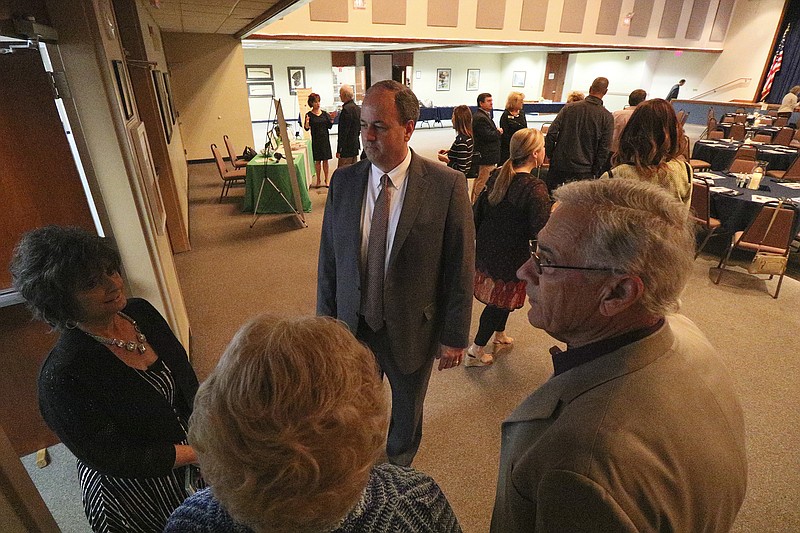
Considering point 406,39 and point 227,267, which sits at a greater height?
point 406,39

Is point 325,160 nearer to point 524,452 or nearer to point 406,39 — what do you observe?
point 406,39

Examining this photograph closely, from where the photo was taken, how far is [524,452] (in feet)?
2.68

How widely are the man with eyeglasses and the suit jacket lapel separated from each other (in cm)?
66

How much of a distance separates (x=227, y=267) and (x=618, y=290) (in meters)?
4.38

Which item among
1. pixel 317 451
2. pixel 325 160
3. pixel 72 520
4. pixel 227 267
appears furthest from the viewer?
pixel 325 160

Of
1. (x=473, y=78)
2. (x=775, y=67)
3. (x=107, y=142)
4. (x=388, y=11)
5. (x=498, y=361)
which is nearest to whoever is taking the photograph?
(x=107, y=142)

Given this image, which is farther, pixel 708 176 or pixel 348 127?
pixel 348 127

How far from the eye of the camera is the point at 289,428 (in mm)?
529

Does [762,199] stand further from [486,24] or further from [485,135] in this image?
[486,24]

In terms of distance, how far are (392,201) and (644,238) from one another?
0.97 metres

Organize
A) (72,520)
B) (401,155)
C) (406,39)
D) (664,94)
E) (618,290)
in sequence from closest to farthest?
(618,290)
(401,155)
(72,520)
(406,39)
(664,94)

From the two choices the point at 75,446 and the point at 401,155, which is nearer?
the point at 75,446

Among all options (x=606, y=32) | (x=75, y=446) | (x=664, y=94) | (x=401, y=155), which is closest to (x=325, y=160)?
(x=401, y=155)

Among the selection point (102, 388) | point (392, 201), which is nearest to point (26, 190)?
point (102, 388)
